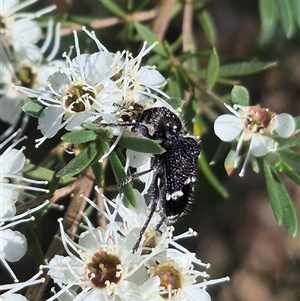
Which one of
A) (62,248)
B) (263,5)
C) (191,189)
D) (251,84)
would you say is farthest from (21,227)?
(251,84)

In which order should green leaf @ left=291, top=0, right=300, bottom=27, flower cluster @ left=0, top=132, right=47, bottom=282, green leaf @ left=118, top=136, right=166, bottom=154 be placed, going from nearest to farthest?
green leaf @ left=118, top=136, right=166, bottom=154 → flower cluster @ left=0, top=132, right=47, bottom=282 → green leaf @ left=291, top=0, right=300, bottom=27

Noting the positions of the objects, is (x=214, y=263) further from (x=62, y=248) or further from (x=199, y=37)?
(x=62, y=248)

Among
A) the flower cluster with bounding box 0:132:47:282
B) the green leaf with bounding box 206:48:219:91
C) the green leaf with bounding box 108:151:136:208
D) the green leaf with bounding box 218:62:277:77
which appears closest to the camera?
the green leaf with bounding box 108:151:136:208

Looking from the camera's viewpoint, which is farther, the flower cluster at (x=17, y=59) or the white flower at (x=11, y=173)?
the flower cluster at (x=17, y=59)

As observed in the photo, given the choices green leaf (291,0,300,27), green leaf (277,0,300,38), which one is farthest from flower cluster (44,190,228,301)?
green leaf (291,0,300,27)

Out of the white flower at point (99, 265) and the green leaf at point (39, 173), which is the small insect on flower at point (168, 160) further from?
the green leaf at point (39, 173)

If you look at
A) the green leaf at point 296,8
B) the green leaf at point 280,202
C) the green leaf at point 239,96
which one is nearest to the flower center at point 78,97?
the green leaf at point 239,96

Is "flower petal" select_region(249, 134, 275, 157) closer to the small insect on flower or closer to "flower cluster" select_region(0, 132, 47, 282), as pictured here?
the small insect on flower

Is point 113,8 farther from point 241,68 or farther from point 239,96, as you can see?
point 239,96
